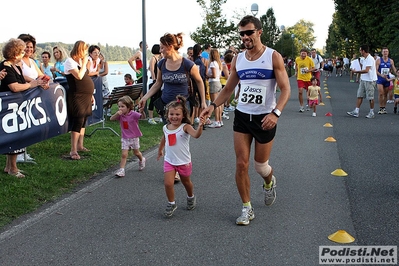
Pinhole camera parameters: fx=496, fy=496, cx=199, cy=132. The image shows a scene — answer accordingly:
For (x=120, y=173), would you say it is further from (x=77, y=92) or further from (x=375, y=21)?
(x=375, y=21)

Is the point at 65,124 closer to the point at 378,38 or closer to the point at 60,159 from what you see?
the point at 60,159

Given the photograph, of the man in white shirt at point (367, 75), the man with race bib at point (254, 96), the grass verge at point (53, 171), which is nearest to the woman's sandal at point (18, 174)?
the grass verge at point (53, 171)

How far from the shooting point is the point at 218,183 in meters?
6.82

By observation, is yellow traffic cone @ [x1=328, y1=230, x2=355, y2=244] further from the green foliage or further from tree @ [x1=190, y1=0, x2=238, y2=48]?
tree @ [x1=190, y1=0, x2=238, y2=48]

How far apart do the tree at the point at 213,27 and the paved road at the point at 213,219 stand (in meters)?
33.8

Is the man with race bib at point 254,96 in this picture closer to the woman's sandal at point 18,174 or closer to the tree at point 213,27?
the woman's sandal at point 18,174

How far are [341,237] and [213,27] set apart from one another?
124 feet

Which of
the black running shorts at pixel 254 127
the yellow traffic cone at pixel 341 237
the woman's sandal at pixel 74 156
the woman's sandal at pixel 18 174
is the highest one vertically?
the black running shorts at pixel 254 127

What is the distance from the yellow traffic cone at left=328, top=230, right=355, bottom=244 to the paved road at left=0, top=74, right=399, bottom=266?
0.09 m

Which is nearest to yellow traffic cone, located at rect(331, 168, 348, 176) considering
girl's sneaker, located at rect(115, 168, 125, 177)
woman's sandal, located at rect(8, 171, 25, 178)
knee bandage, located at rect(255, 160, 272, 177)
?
knee bandage, located at rect(255, 160, 272, 177)

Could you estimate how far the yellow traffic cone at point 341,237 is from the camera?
15.0ft

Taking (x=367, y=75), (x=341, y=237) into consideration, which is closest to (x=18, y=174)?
(x=341, y=237)

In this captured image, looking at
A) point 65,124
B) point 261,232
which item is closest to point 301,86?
point 65,124

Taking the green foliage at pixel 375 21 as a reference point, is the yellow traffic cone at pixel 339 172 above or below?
below
